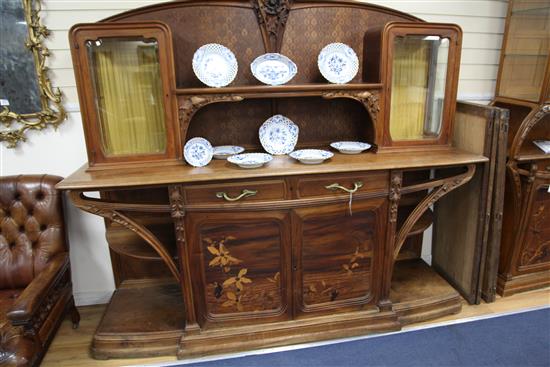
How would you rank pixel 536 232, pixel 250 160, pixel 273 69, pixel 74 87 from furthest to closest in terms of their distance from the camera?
1. pixel 536 232
2. pixel 74 87
3. pixel 273 69
4. pixel 250 160

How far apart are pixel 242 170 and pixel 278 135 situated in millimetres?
399

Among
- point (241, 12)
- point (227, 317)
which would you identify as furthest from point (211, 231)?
point (241, 12)

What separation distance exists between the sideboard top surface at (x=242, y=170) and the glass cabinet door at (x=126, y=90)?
4.7 inches

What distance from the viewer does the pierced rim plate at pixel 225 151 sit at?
6.50 feet

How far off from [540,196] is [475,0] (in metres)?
1.26

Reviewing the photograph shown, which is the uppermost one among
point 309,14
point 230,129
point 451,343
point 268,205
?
point 309,14

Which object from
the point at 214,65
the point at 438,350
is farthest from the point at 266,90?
the point at 438,350

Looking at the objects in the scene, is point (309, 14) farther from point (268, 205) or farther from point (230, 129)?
point (268, 205)

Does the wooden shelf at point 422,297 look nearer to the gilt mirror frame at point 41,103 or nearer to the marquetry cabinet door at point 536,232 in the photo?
the marquetry cabinet door at point 536,232

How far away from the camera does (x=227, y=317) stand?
196 cm

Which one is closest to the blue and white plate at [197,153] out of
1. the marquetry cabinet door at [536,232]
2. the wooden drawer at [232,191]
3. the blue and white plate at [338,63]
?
the wooden drawer at [232,191]

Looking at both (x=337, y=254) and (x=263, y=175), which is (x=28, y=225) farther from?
(x=337, y=254)

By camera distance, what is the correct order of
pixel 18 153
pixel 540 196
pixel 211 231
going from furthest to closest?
pixel 540 196 < pixel 18 153 < pixel 211 231

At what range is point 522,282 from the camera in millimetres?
2379
